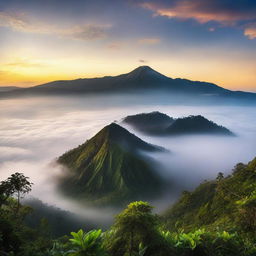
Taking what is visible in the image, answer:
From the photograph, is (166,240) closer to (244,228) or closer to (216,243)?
(216,243)

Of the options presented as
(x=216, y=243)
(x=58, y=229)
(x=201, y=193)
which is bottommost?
(x=58, y=229)

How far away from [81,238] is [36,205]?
675 ft

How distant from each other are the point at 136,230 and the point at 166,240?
1050mm

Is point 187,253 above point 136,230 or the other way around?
the other way around

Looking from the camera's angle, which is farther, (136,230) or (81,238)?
(136,230)

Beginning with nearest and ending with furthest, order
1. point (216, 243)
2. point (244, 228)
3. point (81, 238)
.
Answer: point (81, 238) < point (216, 243) < point (244, 228)

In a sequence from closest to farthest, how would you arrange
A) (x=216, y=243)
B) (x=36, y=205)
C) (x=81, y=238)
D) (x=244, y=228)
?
(x=81, y=238)
(x=216, y=243)
(x=244, y=228)
(x=36, y=205)

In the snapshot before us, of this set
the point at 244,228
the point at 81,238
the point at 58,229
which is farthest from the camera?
the point at 58,229

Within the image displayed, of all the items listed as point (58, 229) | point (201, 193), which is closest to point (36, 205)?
point (58, 229)

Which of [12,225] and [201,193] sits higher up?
[12,225]

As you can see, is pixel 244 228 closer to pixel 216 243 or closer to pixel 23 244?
pixel 216 243

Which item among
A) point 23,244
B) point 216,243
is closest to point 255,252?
point 216,243

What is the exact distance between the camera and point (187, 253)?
27.0ft

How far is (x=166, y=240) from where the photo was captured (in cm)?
826
